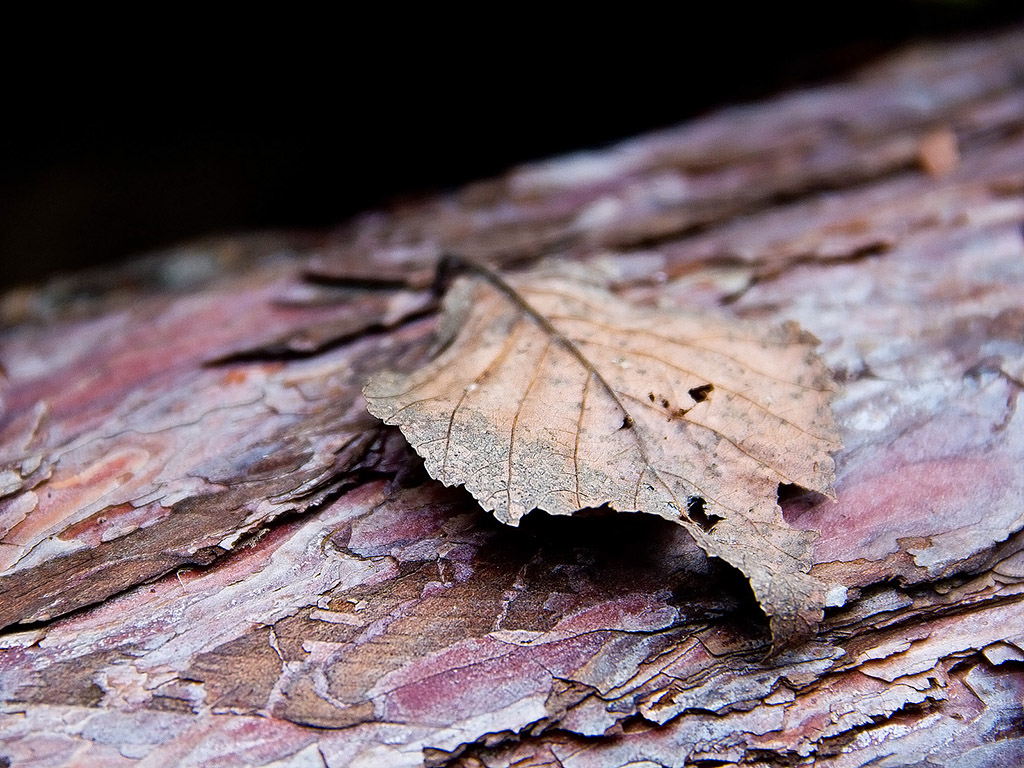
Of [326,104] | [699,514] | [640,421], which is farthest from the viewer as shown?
[326,104]

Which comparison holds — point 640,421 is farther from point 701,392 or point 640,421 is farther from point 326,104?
point 326,104

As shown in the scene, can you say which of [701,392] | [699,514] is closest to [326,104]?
[701,392]

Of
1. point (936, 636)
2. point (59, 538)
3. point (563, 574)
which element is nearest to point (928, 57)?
point (936, 636)

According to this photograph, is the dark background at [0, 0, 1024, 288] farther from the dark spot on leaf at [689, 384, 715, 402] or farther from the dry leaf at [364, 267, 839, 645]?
the dark spot on leaf at [689, 384, 715, 402]

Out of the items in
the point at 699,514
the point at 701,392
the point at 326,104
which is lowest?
the point at 699,514

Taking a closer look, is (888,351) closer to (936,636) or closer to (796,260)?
(796,260)

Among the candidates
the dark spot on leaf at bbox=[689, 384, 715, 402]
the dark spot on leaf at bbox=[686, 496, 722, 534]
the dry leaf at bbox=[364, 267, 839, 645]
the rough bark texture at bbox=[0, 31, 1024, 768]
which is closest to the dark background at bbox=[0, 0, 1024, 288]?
the rough bark texture at bbox=[0, 31, 1024, 768]

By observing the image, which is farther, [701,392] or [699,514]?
[701,392]
